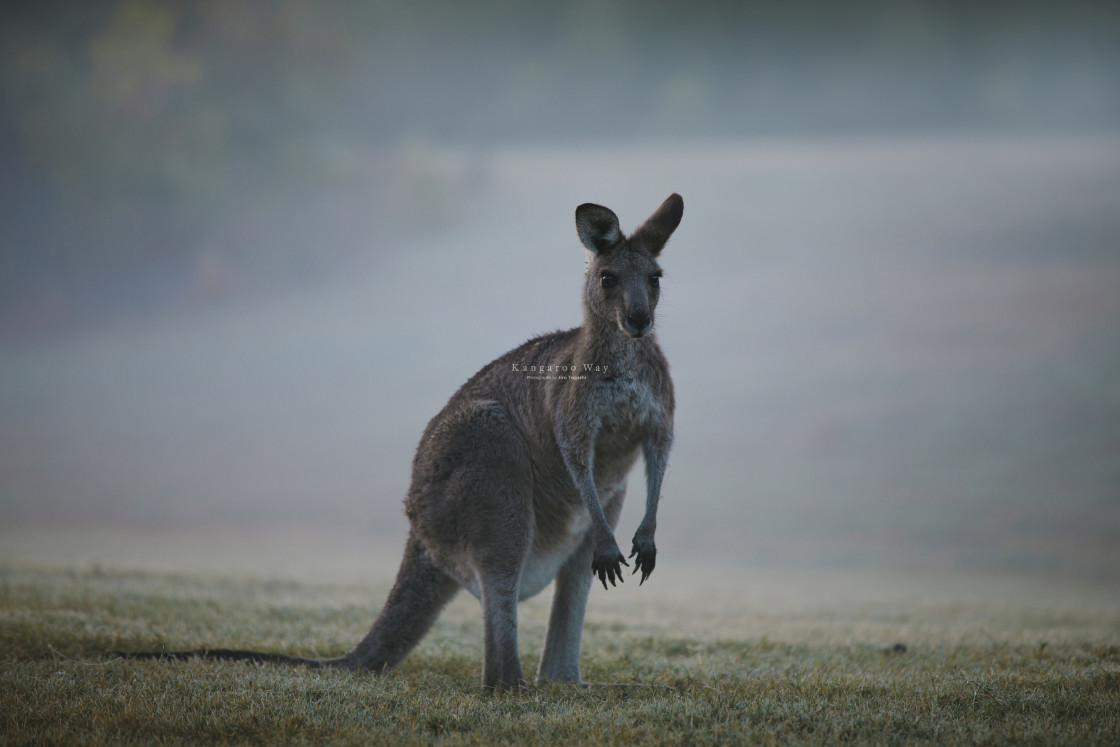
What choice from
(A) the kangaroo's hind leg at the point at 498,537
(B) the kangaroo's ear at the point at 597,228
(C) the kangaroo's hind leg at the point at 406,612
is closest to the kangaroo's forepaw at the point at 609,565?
(A) the kangaroo's hind leg at the point at 498,537

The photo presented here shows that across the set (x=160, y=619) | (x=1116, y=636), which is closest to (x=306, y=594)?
(x=160, y=619)

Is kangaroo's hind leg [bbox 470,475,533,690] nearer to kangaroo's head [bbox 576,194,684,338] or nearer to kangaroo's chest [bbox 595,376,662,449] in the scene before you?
kangaroo's chest [bbox 595,376,662,449]

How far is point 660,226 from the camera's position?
626 cm

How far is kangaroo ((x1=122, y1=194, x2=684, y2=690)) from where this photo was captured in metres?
5.93

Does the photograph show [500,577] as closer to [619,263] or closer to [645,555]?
[645,555]

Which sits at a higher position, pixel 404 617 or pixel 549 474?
pixel 549 474

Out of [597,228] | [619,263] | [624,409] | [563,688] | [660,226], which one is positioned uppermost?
[660,226]

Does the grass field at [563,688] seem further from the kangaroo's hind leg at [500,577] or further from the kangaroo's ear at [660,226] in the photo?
the kangaroo's ear at [660,226]

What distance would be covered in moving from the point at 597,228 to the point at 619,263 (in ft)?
0.90

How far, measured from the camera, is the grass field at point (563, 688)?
15.9 feet

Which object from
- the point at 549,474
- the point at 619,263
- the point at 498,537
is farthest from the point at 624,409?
the point at 498,537

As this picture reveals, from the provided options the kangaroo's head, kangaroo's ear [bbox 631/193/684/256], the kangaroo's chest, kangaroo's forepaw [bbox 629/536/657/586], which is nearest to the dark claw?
kangaroo's forepaw [bbox 629/536/657/586]

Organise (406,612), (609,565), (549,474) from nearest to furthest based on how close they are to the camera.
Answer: (609,565), (549,474), (406,612)

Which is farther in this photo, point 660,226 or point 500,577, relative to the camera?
point 660,226
